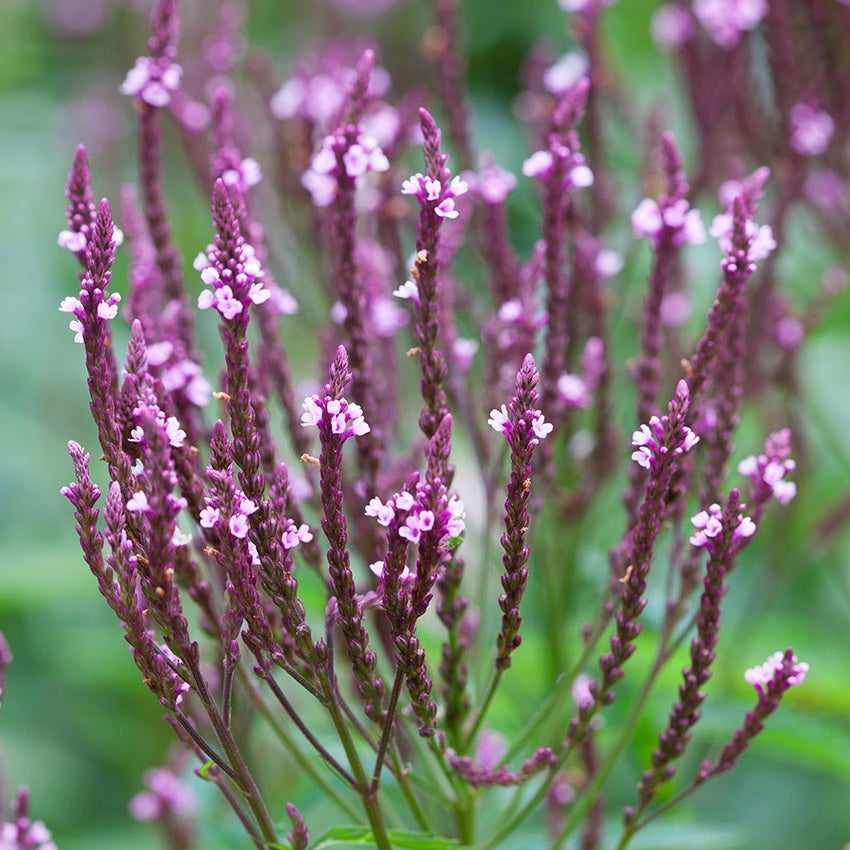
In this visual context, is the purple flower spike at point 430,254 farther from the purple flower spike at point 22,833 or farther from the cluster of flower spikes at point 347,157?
the purple flower spike at point 22,833

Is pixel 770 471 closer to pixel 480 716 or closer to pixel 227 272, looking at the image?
pixel 480 716

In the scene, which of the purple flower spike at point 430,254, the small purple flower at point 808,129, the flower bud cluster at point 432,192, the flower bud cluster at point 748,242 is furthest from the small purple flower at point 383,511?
the small purple flower at point 808,129

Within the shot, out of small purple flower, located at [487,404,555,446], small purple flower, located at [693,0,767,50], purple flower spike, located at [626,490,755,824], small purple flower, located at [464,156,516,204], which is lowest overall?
purple flower spike, located at [626,490,755,824]

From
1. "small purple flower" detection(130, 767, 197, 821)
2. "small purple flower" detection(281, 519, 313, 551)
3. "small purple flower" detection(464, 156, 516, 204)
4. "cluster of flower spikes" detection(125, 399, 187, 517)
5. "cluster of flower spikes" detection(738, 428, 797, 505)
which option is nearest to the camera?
"cluster of flower spikes" detection(125, 399, 187, 517)

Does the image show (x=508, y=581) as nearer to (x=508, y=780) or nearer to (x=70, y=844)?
(x=508, y=780)

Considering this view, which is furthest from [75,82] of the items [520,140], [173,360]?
[173,360]

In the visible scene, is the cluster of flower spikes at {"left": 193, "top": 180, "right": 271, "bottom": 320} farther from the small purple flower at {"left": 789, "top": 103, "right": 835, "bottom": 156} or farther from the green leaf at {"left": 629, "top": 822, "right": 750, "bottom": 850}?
the small purple flower at {"left": 789, "top": 103, "right": 835, "bottom": 156}

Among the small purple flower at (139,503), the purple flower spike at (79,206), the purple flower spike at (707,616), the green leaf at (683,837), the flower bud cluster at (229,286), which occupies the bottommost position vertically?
the green leaf at (683,837)

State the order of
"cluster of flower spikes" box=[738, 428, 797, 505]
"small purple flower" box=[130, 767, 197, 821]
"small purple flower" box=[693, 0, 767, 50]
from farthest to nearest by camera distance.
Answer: "small purple flower" box=[693, 0, 767, 50] → "small purple flower" box=[130, 767, 197, 821] → "cluster of flower spikes" box=[738, 428, 797, 505]

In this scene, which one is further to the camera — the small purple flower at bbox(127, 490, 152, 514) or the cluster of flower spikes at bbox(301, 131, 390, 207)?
the cluster of flower spikes at bbox(301, 131, 390, 207)

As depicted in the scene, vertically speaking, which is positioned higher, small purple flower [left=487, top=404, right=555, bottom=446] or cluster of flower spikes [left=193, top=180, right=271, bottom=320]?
cluster of flower spikes [left=193, top=180, right=271, bottom=320]

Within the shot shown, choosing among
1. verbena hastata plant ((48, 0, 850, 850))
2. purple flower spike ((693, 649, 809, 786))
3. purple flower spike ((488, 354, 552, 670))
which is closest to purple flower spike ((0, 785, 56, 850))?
verbena hastata plant ((48, 0, 850, 850))
